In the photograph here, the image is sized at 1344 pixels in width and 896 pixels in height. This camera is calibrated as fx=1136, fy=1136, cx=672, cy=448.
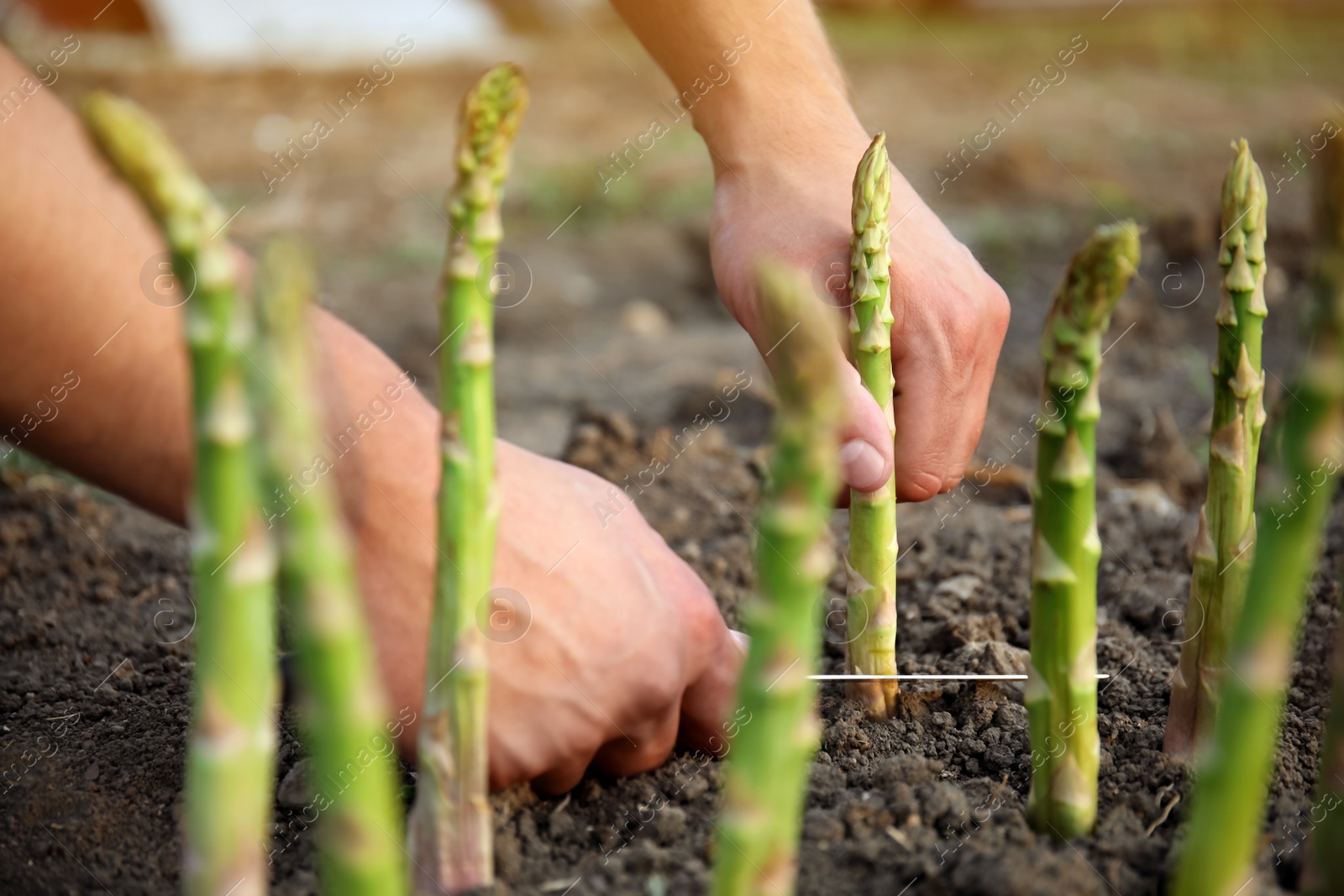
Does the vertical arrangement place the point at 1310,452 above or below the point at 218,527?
below

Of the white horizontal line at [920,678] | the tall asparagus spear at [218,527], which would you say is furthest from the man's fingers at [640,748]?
the tall asparagus spear at [218,527]

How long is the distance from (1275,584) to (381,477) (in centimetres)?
86

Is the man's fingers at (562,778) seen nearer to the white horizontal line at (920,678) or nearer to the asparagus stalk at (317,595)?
the white horizontal line at (920,678)

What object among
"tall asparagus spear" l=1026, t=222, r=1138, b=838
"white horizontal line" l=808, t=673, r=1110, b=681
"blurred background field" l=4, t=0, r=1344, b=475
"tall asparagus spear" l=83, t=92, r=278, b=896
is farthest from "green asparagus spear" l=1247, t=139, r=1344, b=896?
"blurred background field" l=4, t=0, r=1344, b=475

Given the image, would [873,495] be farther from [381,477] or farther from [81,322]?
[81,322]

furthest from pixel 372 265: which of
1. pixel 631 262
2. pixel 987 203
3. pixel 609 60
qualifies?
pixel 609 60

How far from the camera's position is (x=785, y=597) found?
0.77m

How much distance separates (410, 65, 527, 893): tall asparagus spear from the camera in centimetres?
94

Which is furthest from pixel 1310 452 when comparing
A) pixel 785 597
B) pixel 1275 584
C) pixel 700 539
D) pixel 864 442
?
pixel 700 539

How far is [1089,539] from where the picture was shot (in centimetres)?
97

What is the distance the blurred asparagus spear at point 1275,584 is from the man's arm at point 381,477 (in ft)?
1.91

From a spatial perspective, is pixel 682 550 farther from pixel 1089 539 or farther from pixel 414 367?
pixel 414 367

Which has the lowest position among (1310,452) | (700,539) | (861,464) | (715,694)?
(700,539)

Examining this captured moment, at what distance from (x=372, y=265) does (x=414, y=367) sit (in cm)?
128
